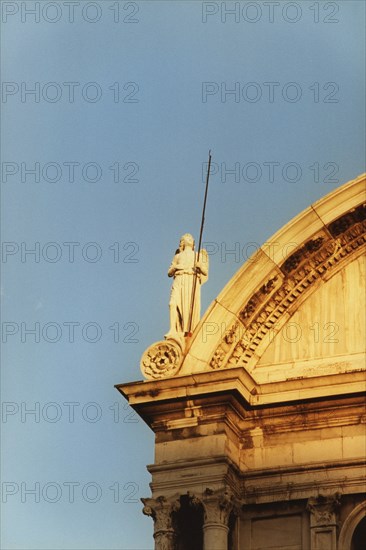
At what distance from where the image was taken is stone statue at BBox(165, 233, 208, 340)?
21.2 meters

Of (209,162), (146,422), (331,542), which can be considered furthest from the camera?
(209,162)

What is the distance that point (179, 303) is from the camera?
21.3 m

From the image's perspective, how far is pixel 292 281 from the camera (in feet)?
69.9

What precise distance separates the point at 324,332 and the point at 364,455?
2310 mm

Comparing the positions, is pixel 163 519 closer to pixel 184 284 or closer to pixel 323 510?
pixel 323 510

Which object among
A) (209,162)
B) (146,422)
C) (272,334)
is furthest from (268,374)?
(209,162)

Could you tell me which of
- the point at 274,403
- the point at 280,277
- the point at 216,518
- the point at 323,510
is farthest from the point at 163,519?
the point at 280,277

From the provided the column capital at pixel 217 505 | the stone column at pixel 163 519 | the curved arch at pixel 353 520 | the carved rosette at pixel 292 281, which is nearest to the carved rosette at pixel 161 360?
the carved rosette at pixel 292 281

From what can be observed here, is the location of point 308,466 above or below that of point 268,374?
below

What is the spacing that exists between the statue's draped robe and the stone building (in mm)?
336

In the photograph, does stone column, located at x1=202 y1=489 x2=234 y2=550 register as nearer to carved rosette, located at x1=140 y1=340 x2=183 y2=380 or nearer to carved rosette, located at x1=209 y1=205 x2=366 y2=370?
carved rosette, located at x1=140 y1=340 x2=183 y2=380

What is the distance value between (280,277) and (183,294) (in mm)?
1613

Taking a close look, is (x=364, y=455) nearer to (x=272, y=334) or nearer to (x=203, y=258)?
(x=272, y=334)

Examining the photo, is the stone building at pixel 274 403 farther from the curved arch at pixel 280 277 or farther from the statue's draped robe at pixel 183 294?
the statue's draped robe at pixel 183 294
